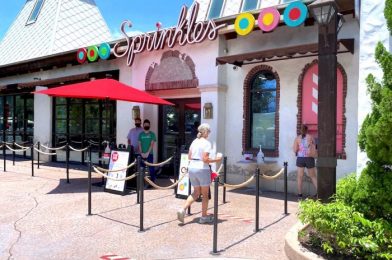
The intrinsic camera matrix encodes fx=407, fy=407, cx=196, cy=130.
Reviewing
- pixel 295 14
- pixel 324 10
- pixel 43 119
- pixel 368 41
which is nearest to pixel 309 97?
pixel 295 14

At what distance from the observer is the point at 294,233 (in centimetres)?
570

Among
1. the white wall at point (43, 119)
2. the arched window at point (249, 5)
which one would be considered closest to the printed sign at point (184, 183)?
the arched window at point (249, 5)

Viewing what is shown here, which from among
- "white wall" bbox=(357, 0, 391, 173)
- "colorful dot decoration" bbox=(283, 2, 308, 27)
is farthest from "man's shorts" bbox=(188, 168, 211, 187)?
"colorful dot decoration" bbox=(283, 2, 308, 27)

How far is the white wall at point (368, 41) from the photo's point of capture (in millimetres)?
6594

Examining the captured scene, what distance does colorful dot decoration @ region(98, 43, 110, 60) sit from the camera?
13.3m

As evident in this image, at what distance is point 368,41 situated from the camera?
6.69 m

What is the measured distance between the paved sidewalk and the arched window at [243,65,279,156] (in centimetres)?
141

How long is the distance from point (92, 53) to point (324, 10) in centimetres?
973

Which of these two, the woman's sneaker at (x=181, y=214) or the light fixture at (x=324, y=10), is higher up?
the light fixture at (x=324, y=10)

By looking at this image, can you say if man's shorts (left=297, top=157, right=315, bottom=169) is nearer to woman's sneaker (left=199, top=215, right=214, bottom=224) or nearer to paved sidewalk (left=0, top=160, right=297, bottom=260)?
paved sidewalk (left=0, top=160, right=297, bottom=260)

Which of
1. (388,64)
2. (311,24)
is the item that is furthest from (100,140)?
(388,64)

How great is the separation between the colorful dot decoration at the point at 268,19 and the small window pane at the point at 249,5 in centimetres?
499

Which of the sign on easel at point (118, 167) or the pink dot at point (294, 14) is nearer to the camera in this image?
the pink dot at point (294, 14)

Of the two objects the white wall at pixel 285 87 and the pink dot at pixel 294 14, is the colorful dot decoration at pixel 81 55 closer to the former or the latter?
the white wall at pixel 285 87
